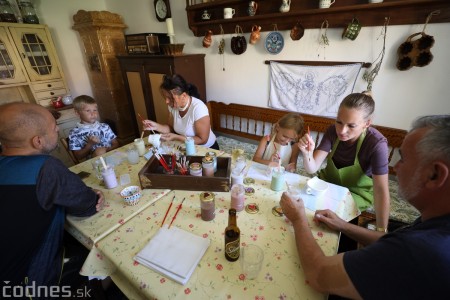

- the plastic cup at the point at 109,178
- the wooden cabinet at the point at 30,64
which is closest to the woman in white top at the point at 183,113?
the plastic cup at the point at 109,178

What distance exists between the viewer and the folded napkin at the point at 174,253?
0.76m

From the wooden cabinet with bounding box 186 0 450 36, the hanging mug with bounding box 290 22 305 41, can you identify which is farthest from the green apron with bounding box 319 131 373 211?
the hanging mug with bounding box 290 22 305 41

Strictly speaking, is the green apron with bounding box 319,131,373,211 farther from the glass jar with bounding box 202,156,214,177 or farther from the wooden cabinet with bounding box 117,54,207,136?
the wooden cabinet with bounding box 117,54,207,136

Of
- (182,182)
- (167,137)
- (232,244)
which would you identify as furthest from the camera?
(167,137)

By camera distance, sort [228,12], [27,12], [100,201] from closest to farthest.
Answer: [100,201]
[228,12]
[27,12]

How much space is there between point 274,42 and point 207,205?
2.15m

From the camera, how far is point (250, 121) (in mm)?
2916

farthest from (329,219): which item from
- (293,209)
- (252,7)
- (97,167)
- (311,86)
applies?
(252,7)

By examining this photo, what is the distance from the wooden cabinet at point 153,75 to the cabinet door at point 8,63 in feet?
4.14

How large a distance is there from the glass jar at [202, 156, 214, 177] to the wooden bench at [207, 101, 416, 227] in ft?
5.26

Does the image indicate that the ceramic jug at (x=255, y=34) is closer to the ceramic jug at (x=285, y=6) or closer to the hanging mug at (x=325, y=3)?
the ceramic jug at (x=285, y=6)

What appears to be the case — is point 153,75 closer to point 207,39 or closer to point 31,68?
point 207,39

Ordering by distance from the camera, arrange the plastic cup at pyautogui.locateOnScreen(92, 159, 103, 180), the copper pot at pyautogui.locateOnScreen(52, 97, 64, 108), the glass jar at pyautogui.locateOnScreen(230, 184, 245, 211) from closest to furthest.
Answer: the glass jar at pyautogui.locateOnScreen(230, 184, 245, 211)
the plastic cup at pyautogui.locateOnScreen(92, 159, 103, 180)
the copper pot at pyautogui.locateOnScreen(52, 97, 64, 108)

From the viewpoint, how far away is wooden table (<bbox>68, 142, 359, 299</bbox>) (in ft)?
2.35
